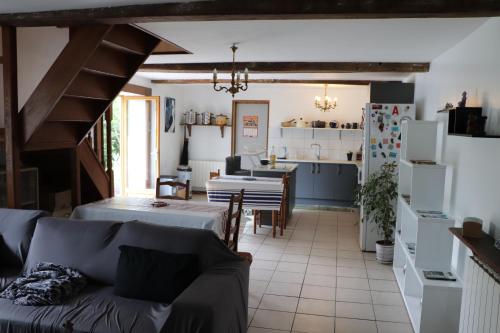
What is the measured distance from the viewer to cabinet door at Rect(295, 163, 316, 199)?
806cm

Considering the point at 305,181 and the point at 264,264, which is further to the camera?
the point at 305,181

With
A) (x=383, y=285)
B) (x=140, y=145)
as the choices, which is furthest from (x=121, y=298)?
(x=140, y=145)

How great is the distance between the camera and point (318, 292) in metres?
→ 3.97

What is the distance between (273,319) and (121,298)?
132 centimetres

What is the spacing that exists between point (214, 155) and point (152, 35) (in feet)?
17.2

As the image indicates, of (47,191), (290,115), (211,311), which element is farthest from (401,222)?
(290,115)

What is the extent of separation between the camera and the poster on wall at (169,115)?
27.8 ft

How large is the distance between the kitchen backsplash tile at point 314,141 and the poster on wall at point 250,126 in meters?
0.37

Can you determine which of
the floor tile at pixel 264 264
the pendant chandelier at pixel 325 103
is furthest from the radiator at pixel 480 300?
the pendant chandelier at pixel 325 103

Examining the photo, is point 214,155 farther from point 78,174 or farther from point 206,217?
point 206,217

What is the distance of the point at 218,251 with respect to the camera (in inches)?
114

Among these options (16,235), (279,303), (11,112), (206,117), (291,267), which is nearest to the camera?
(16,235)

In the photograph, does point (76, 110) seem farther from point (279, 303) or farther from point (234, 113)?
point (234, 113)

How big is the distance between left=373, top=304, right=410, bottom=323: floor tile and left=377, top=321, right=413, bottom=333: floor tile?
7 centimetres
